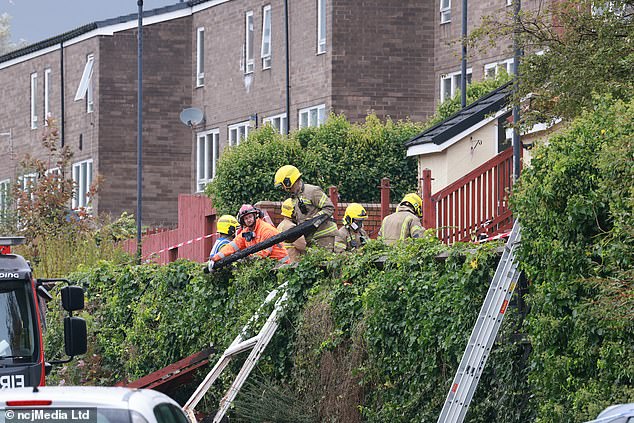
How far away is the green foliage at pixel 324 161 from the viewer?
29125mm

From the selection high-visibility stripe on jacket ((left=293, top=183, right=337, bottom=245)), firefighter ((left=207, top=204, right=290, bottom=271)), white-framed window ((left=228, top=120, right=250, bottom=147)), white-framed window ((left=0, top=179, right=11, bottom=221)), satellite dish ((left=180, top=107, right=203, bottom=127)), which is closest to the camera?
firefighter ((left=207, top=204, right=290, bottom=271))

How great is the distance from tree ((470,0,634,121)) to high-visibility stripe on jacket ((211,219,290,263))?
3.45 m

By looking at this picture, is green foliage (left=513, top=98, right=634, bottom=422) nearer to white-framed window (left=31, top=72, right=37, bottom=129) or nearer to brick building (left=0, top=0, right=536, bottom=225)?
brick building (left=0, top=0, right=536, bottom=225)

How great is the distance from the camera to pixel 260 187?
2908 cm

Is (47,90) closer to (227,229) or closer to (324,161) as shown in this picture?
(324,161)

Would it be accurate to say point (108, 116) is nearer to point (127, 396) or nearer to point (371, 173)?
point (371, 173)

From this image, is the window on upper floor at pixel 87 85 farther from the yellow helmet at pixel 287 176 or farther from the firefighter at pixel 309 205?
the yellow helmet at pixel 287 176

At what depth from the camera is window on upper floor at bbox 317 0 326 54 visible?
123 feet

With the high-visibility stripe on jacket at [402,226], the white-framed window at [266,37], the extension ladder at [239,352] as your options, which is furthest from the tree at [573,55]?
the white-framed window at [266,37]

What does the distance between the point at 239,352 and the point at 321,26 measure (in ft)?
69.7

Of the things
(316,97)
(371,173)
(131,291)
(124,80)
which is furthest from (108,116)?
(131,291)

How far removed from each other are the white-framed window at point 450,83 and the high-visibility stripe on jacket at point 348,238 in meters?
15.8

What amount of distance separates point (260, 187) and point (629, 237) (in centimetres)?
1837

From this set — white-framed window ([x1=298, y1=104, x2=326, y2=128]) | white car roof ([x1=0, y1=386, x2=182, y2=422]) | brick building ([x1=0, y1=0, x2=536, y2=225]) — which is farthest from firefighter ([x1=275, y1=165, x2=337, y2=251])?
white-framed window ([x1=298, y1=104, x2=326, y2=128])
